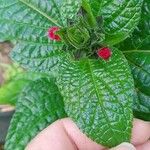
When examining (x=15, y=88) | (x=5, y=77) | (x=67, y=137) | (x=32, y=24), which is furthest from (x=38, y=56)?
(x=5, y=77)

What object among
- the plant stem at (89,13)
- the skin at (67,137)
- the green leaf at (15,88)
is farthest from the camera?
the green leaf at (15,88)

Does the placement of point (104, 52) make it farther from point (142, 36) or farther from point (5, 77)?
point (5, 77)

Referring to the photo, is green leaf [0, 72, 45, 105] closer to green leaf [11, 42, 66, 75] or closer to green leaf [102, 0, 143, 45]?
green leaf [11, 42, 66, 75]

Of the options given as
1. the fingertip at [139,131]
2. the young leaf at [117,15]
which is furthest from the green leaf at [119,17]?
the fingertip at [139,131]

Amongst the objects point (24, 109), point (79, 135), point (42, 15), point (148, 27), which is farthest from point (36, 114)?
point (148, 27)

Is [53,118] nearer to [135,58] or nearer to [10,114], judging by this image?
[135,58]

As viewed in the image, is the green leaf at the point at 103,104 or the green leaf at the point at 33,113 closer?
the green leaf at the point at 103,104

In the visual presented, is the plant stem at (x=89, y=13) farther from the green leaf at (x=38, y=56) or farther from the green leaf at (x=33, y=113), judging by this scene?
the green leaf at (x=33, y=113)
